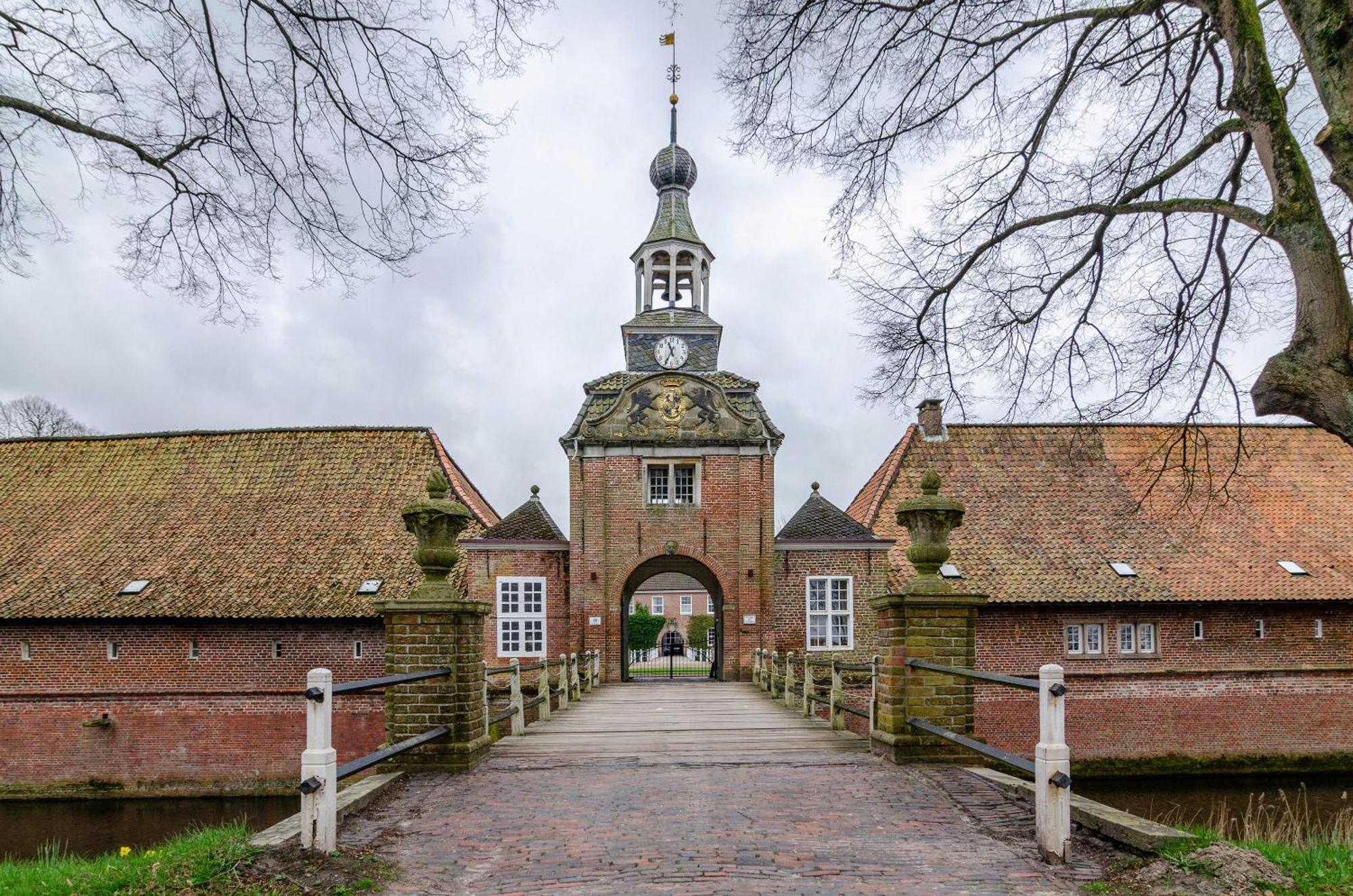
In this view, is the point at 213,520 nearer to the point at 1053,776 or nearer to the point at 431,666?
the point at 431,666

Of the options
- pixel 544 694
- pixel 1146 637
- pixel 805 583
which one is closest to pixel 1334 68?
pixel 544 694

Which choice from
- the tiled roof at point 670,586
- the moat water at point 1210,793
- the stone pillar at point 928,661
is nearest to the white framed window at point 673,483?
the moat water at point 1210,793

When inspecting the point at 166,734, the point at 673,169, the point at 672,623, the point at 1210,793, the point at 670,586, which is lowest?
the point at 672,623

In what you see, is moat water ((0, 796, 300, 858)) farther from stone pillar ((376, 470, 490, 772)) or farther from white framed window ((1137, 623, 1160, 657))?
white framed window ((1137, 623, 1160, 657))

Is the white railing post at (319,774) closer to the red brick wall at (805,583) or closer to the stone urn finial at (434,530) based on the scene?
the stone urn finial at (434,530)

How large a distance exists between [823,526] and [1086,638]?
643 cm

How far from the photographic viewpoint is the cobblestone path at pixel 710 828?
4.15 metres

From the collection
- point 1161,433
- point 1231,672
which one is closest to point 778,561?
point 1231,672

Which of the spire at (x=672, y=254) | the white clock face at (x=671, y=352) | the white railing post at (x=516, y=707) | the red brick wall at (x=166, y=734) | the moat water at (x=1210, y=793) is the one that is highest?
the spire at (x=672, y=254)

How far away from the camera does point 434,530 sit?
726cm

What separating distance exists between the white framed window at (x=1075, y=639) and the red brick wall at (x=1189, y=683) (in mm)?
192

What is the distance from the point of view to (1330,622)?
20484 mm

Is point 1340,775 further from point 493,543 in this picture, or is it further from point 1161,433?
point 493,543

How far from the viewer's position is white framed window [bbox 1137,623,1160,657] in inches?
805
